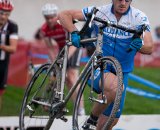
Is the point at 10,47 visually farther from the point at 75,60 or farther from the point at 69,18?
the point at 69,18

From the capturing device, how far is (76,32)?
833 cm

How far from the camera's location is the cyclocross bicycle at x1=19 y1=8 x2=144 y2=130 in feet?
26.0

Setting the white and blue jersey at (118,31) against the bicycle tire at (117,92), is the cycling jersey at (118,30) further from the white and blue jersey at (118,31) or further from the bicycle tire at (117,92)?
the bicycle tire at (117,92)

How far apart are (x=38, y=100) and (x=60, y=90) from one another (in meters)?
0.78

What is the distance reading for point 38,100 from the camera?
9375 mm

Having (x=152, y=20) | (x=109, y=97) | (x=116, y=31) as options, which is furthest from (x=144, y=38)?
(x=152, y=20)

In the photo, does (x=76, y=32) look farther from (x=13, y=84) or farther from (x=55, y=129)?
(x=13, y=84)

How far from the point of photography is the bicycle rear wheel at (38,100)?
9158 millimetres

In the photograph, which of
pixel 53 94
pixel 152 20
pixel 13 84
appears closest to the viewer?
pixel 53 94

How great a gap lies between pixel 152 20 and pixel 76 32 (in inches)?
1007

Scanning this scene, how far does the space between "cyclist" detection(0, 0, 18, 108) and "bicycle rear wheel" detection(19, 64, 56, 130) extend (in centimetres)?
180

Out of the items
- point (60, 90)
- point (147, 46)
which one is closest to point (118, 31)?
point (147, 46)

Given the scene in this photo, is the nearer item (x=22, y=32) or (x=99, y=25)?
(x=99, y=25)

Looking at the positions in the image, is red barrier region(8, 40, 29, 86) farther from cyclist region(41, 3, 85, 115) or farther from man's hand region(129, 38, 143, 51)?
man's hand region(129, 38, 143, 51)
